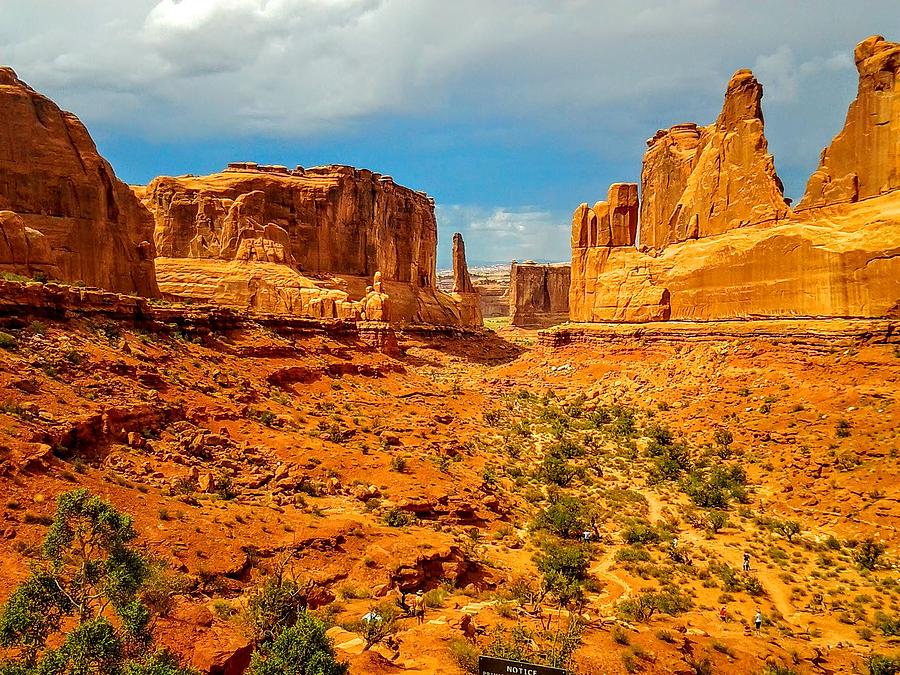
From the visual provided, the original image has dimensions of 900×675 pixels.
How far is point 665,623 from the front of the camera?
11680 mm

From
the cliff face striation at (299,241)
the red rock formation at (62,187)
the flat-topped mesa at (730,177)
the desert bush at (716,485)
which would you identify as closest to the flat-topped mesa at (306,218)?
the cliff face striation at (299,241)

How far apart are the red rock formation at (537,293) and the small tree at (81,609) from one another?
323 ft

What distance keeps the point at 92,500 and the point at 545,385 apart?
35135mm

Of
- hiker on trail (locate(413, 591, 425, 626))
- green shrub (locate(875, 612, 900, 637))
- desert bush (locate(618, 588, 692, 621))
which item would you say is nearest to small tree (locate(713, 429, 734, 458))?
green shrub (locate(875, 612, 900, 637))

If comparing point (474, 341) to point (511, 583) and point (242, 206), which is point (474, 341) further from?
point (511, 583)

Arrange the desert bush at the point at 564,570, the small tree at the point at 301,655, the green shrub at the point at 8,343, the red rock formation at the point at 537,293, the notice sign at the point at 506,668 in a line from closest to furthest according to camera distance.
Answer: the notice sign at the point at 506,668 < the small tree at the point at 301,655 < the desert bush at the point at 564,570 < the green shrub at the point at 8,343 < the red rock formation at the point at 537,293

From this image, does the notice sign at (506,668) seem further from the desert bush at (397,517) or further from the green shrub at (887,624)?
the green shrub at (887,624)

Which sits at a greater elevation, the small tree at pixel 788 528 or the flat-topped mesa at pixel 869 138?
the flat-topped mesa at pixel 869 138

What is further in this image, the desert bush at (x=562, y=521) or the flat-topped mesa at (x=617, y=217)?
the flat-topped mesa at (x=617, y=217)

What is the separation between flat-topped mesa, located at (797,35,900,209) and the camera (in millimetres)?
24719

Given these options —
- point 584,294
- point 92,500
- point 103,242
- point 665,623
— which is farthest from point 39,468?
point 584,294

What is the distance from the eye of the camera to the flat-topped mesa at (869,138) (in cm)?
2472

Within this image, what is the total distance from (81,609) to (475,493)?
43.3 ft

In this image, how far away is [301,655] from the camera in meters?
6.63
